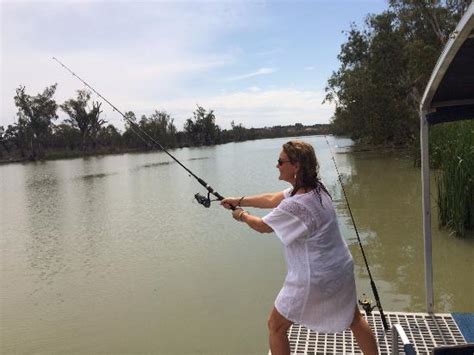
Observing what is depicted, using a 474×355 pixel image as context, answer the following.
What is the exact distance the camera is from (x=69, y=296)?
7.00m

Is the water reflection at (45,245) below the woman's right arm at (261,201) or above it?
below

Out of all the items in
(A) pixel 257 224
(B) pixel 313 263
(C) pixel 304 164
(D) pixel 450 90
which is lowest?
(B) pixel 313 263

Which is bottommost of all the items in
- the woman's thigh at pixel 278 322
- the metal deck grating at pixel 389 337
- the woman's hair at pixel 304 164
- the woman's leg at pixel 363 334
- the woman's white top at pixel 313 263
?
the metal deck grating at pixel 389 337

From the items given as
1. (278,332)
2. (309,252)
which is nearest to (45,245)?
(278,332)

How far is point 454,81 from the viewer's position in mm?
3311

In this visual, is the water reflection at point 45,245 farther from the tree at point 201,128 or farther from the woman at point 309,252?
the tree at point 201,128

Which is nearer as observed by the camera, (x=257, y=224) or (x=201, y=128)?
(x=257, y=224)

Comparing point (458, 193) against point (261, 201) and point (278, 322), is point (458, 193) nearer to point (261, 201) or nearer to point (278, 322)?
point (261, 201)

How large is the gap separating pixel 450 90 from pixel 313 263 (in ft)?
5.65

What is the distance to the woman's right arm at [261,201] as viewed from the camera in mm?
3100

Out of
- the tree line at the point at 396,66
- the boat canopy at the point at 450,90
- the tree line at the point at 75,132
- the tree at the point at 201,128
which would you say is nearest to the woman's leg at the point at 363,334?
the boat canopy at the point at 450,90

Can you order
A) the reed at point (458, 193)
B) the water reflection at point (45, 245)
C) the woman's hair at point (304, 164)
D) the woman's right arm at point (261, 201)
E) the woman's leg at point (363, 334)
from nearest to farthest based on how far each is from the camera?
1. the woman's hair at point (304, 164)
2. the woman's leg at point (363, 334)
3. the woman's right arm at point (261, 201)
4. the water reflection at point (45, 245)
5. the reed at point (458, 193)

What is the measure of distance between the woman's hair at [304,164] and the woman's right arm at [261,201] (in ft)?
1.00

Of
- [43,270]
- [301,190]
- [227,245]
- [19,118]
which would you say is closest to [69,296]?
[43,270]
